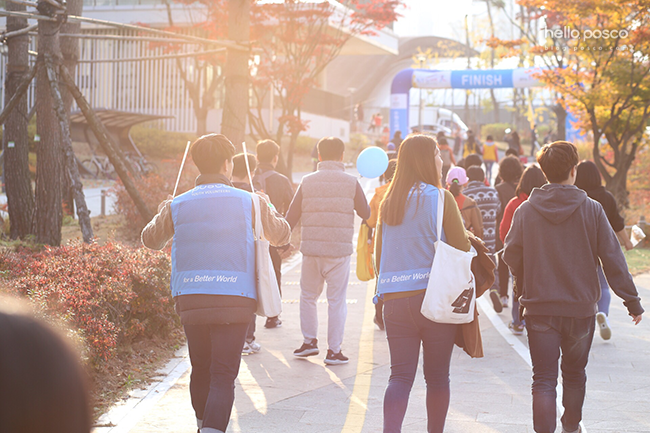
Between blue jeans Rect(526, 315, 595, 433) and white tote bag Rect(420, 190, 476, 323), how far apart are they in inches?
18.7

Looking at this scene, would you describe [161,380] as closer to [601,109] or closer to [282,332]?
[282,332]

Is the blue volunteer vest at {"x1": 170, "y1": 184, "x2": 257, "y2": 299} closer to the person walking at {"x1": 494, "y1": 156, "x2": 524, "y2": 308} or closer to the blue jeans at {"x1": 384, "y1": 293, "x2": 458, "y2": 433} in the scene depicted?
the blue jeans at {"x1": 384, "y1": 293, "x2": 458, "y2": 433}

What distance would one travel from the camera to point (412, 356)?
4473 millimetres

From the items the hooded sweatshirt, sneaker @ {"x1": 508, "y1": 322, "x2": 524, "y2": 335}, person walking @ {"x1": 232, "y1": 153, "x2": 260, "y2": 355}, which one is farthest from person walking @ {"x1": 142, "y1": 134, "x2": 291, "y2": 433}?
sneaker @ {"x1": 508, "y1": 322, "x2": 524, "y2": 335}

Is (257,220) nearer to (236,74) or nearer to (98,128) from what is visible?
(98,128)

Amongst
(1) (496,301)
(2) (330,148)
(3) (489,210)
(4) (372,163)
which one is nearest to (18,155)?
(2) (330,148)

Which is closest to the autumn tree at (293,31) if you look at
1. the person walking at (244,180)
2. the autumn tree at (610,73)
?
the autumn tree at (610,73)

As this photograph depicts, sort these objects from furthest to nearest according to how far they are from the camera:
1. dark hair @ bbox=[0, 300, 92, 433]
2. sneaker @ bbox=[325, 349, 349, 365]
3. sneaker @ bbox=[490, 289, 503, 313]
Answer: sneaker @ bbox=[490, 289, 503, 313] → sneaker @ bbox=[325, 349, 349, 365] → dark hair @ bbox=[0, 300, 92, 433]

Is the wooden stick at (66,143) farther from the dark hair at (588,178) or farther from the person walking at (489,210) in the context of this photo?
the dark hair at (588,178)

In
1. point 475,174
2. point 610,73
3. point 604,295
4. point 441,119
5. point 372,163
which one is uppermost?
point 610,73

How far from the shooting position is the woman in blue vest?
4438 millimetres

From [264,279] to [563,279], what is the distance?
1736 millimetres

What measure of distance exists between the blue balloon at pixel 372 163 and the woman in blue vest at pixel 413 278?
8.79 feet

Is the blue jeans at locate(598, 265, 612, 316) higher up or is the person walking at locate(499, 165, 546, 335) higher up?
the person walking at locate(499, 165, 546, 335)
